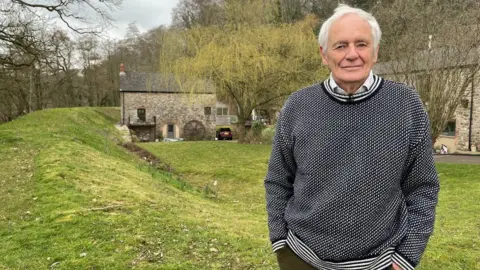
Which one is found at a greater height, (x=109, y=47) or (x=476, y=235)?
(x=109, y=47)

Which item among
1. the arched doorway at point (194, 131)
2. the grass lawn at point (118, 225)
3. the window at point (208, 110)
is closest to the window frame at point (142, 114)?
the arched doorway at point (194, 131)

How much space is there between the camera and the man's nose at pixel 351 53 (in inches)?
63.1

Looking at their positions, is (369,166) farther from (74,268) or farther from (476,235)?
(476,235)

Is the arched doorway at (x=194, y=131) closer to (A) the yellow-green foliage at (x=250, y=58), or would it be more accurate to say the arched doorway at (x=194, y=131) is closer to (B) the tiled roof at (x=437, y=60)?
(A) the yellow-green foliage at (x=250, y=58)

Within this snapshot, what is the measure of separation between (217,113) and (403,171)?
3869cm

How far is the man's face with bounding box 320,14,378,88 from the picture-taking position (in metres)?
1.61

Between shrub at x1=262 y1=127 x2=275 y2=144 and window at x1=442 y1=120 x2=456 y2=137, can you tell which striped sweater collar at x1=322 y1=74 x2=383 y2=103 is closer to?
shrub at x1=262 y1=127 x2=275 y2=144

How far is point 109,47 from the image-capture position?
4716 centimetres

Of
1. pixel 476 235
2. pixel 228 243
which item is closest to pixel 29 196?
pixel 228 243

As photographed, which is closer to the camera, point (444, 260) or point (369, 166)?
point (369, 166)

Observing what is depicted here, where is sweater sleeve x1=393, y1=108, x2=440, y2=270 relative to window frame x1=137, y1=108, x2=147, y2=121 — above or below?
above

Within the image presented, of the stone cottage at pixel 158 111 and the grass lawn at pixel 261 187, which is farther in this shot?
the stone cottage at pixel 158 111

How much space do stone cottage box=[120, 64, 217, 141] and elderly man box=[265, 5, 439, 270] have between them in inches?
1273

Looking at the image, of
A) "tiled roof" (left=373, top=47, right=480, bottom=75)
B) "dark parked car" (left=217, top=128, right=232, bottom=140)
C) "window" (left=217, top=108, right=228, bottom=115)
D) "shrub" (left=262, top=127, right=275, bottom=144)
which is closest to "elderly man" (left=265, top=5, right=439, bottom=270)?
"tiled roof" (left=373, top=47, right=480, bottom=75)
